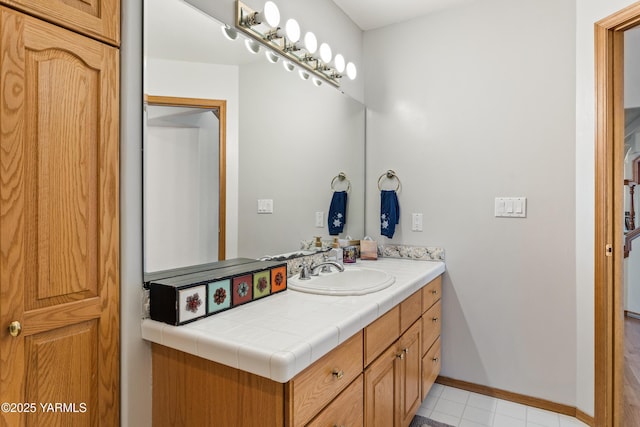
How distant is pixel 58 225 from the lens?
1.01 meters

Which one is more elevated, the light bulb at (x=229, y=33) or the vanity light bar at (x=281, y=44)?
the vanity light bar at (x=281, y=44)

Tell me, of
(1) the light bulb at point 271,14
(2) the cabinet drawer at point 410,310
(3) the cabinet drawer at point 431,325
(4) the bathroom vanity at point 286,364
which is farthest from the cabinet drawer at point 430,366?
(1) the light bulb at point 271,14

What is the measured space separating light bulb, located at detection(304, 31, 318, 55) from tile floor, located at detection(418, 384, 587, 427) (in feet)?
6.79

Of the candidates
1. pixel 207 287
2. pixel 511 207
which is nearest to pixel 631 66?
pixel 511 207

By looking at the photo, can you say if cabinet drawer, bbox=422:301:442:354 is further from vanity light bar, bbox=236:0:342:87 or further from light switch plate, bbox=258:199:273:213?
vanity light bar, bbox=236:0:342:87

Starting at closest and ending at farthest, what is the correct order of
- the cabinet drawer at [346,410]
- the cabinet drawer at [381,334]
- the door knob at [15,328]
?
the door knob at [15,328] → the cabinet drawer at [346,410] → the cabinet drawer at [381,334]

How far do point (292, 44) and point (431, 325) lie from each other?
1704 millimetres

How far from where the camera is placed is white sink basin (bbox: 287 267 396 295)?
1.55 meters

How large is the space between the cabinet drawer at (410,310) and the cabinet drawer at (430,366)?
30 centimetres

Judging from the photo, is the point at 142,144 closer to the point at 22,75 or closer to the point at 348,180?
the point at 22,75

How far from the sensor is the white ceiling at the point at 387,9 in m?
2.30

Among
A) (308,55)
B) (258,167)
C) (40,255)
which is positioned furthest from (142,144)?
(308,55)

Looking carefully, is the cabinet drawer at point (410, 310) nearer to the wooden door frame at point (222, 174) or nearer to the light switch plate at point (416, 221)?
the light switch plate at point (416, 221)

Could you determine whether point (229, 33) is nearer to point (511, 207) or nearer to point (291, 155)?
point (291, 155)
